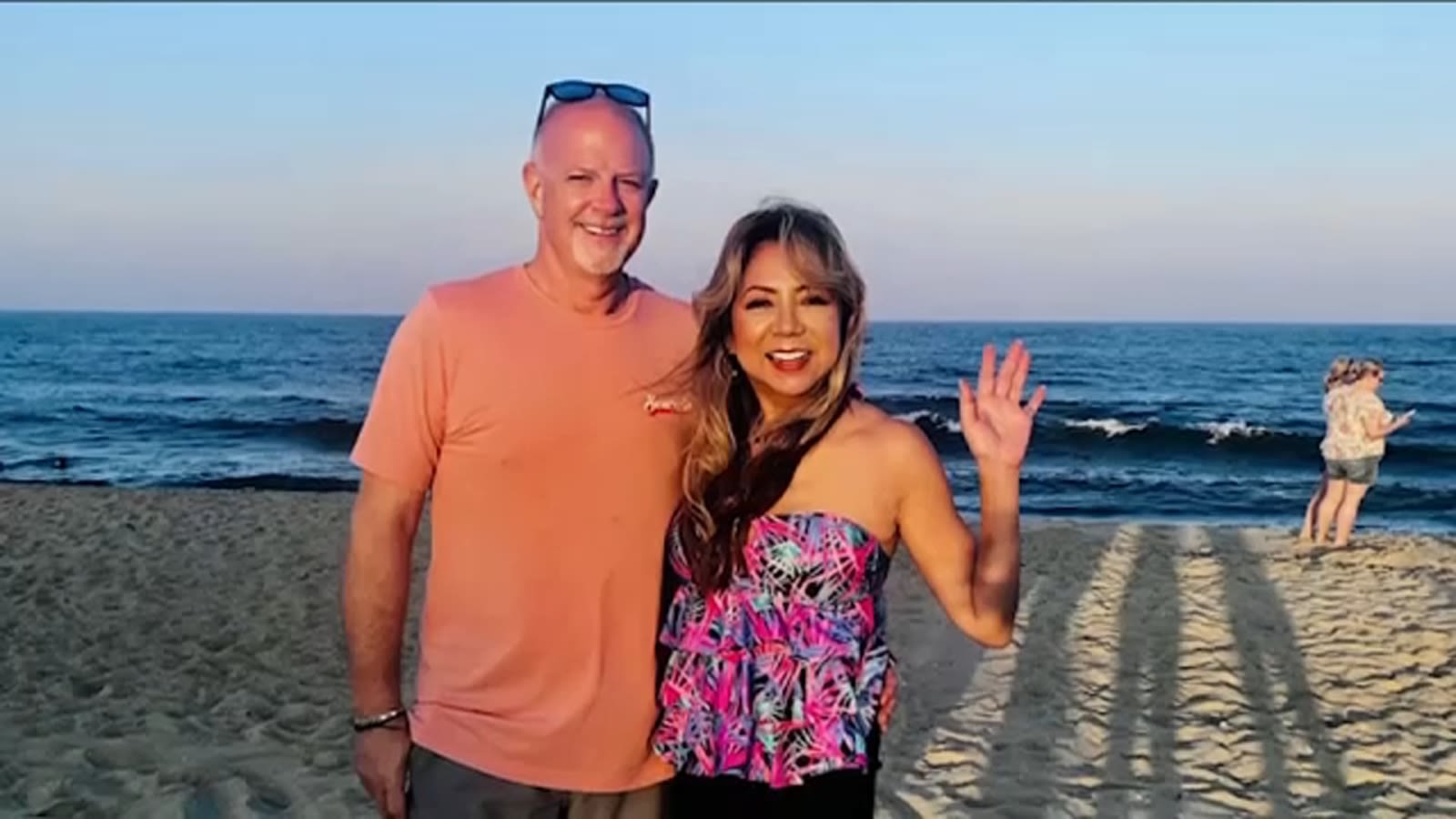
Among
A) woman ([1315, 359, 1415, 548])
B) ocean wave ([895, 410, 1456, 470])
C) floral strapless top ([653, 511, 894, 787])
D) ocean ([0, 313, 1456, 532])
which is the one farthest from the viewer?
ocean wave ([895, 410, 1456, 470])

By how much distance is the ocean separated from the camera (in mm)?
18531

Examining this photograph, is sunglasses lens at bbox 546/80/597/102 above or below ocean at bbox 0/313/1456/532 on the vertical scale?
above

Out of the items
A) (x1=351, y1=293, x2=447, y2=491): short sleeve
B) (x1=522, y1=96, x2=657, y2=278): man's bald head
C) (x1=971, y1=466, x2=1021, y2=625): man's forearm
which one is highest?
(x1=522, y1=96, x2=657, y2=278): man's bald head

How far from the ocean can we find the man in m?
3.49

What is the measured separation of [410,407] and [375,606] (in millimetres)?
375

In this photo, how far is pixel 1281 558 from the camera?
37.8 feet

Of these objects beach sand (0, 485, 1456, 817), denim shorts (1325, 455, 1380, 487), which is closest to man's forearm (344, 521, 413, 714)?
beach sand (0, 485, 1456, 817)

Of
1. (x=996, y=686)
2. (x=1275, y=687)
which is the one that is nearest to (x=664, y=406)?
(x=996, y=686)

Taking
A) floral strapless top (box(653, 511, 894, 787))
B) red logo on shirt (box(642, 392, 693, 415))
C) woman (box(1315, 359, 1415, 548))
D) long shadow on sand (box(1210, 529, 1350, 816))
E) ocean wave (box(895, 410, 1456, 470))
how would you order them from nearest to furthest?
floral strapless top (box(653, 511, 894, 787))
red logo on shirt (box(642, 392, 693, 415))
long shadow on sand (box(1210, 529, 1350, 816))
woman (box(1315, 359, 1415, 548))
ocean wave (box(895, 410, 1456, 470))

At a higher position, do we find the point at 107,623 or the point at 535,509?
the point at 535,509

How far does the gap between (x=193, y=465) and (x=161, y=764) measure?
16.7 m

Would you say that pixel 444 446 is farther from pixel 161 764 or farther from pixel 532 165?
pixel 161 764

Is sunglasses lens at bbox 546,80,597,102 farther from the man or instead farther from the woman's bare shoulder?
the woman's bare shoulder

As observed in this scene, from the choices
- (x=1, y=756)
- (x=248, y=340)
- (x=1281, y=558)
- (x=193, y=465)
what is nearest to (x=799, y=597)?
(x=1, y=756)
